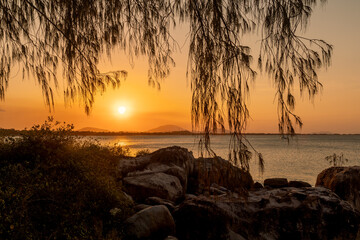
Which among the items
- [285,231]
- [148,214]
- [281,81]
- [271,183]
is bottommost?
[271,183]

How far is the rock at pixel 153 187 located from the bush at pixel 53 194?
53 centimetres

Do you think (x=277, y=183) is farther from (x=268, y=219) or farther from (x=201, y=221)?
(x=201, y=221)

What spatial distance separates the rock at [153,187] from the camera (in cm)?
652

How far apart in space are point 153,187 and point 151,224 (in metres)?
2.07

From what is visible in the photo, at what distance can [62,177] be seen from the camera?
5.33 metres

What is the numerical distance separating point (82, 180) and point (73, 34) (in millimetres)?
3214

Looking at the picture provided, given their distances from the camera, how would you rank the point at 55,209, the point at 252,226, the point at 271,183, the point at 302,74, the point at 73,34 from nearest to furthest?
1. the point at 302,74
2. the point at 73,34
3. the point at 55,209
4. the point at 252,226
5. the point at 271,183

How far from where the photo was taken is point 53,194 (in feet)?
15.3

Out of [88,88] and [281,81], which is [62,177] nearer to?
[88,88]

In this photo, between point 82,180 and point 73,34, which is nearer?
point 73,34

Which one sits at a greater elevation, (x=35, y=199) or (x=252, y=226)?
(x=35, y=199)

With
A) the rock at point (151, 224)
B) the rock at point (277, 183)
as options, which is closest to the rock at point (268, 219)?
the rock at point (151, 224)

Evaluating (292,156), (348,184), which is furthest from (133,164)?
(292,156)

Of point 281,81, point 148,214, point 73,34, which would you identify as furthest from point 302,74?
point 148,214
